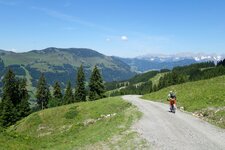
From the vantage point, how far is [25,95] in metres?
109

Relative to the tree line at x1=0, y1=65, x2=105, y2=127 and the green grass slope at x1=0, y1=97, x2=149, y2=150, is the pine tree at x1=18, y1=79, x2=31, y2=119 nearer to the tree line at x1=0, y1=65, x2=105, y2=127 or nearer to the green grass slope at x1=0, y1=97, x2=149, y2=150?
the tree line at x1=0, y1=65, x2=105, y2=127

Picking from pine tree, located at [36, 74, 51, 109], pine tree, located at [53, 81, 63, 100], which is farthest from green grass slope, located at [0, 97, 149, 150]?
pine tree, located at [53, 81, 63, 100]

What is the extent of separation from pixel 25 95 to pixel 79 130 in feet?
258

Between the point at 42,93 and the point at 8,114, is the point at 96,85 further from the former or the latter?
the point at 8,114

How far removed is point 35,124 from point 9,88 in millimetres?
49685

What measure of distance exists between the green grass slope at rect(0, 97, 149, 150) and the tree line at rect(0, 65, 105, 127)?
3631 centimetres

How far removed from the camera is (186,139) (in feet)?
73.3

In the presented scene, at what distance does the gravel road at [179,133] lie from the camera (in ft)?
67.7

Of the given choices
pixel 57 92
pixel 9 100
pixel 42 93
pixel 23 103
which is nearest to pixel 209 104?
pixel 9 100

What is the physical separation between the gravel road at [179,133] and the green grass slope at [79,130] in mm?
1235

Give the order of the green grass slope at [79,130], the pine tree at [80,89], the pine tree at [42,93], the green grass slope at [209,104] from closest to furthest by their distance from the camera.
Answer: the green grass slope at [79,130]
the green grass slope at [209,104]
the pine tree at [80,89]
the pine tree at [42,93]

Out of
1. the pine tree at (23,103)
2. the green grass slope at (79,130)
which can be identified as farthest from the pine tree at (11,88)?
the green grass slope at (79,130)

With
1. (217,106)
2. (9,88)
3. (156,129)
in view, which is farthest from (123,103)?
(9,88)

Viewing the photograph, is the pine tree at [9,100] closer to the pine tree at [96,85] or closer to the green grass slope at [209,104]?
the pine tree at [96,85]
